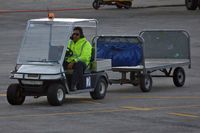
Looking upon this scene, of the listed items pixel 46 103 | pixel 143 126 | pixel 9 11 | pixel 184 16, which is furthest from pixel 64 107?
pixel 9 11

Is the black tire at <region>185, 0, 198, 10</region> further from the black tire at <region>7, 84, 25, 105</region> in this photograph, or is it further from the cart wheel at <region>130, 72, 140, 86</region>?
the black tire at <region>7, 84, 25, 105</region>

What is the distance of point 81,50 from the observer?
676 inches

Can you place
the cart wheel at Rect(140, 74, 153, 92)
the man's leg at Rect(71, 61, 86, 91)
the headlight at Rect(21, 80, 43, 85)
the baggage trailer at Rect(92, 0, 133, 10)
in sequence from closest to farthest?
1. the headlight at Rect(21, 80, 43, 85)
2. the man's leg at Rect(71, 61, 86, 91)
3. the cart wheel at Rect(140, 74, 153, 92)
4. the baggage trailer at Rect(92, 0, 133, 10)

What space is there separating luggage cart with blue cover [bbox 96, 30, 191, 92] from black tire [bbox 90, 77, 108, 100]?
5.49 feet

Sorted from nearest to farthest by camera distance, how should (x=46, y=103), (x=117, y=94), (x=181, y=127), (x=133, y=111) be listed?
1. (x=181, y=127)
2. (x=133, y=111)
3. (x=46, y=103)
4. (x=117, y=94)

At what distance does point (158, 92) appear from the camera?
63.9ft

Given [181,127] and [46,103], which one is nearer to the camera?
[181,127]

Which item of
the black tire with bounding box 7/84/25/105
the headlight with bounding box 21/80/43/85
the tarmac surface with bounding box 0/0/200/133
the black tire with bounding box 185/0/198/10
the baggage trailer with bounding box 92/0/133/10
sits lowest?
the tarmac surface with bounding box 0/0/200/133

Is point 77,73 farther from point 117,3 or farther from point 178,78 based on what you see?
point 117,3

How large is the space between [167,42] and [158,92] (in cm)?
290

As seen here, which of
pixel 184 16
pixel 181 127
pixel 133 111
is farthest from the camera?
pixel 184 16

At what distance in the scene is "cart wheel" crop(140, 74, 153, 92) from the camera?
63.1ft

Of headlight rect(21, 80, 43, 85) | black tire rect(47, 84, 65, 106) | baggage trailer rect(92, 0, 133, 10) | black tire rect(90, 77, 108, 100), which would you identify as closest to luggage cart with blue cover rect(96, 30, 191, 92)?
black tire rect(90, 77, 108, 100)

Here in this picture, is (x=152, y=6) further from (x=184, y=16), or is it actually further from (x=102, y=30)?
(x=102, y=30)
